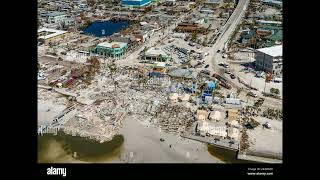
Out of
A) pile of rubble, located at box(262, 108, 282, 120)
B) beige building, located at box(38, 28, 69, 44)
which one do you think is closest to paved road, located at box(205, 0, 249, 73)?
pile of rubble, located at box(262, 108, 282, 120)

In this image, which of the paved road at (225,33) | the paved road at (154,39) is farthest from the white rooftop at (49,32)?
the paved road at (225,33)

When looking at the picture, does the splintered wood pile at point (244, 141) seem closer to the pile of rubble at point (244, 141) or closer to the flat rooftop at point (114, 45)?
the pile of rubble at point (244, 141)

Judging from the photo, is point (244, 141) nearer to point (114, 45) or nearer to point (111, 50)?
point (111, 50)

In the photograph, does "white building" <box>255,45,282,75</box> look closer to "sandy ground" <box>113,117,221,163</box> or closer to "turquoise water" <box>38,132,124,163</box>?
"sandy ground" <box>113,117,221,163</box>

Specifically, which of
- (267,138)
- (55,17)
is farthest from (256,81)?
(55,17)
